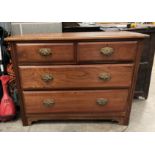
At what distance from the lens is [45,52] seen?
1.30m

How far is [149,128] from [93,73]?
754 millimetres

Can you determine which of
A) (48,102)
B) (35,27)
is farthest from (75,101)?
(35,27)

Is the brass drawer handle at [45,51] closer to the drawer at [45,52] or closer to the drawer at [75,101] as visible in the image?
the drawer at [45,52]

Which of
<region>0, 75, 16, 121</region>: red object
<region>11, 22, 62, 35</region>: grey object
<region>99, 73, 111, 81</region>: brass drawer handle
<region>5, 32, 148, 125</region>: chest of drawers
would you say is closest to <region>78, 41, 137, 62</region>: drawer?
<region>5, 32, 148, 125</region>: chest of drawers

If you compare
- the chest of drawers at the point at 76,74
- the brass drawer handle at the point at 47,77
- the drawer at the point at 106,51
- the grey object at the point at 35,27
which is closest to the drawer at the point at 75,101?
the chest of drawers at the point at 76,74

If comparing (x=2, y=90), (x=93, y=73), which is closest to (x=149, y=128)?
(x=93, y=73)

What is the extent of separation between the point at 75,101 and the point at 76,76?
0.24 meters

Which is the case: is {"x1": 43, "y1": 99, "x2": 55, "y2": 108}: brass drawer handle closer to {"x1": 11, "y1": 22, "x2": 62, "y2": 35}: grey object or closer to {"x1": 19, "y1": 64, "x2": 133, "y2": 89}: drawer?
{"x1": 19, "y1": 64, "x2": 133, "y2": 89}: drawer

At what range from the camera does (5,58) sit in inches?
64.4

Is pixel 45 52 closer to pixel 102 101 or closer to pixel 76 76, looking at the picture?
pixel 76 76

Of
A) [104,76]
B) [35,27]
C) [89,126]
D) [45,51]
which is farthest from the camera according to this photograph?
[35,27]

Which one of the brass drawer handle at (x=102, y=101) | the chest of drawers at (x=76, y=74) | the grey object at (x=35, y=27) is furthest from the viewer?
the grey object at (x=35, y=27)

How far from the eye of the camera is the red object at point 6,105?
1.58m

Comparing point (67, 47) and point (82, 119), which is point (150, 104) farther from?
point (67, 47)
